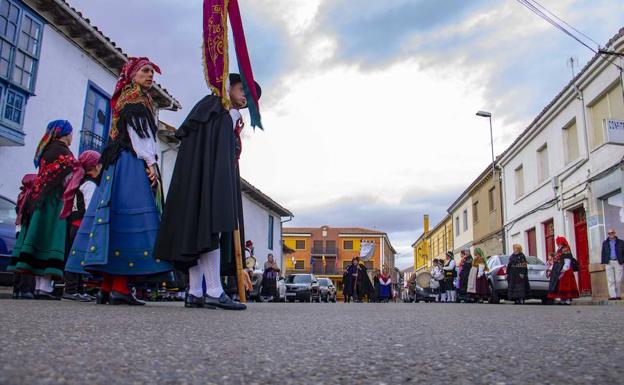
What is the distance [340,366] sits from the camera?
1.46m

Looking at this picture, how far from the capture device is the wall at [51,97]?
1046 cm

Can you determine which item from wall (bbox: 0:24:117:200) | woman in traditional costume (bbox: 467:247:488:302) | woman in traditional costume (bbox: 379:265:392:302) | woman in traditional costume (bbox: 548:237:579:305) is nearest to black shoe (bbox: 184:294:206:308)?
wall (bbox: 0:24:117:200)

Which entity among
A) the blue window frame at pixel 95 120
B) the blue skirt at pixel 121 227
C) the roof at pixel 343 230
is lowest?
the blue skirt at pixel 121 227

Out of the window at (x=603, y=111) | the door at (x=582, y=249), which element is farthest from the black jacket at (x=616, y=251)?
the door at (x=582, y=249)

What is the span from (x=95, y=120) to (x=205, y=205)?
10600mm

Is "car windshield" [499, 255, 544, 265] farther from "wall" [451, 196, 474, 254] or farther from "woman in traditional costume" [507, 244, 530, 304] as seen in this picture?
"wall" [451, 196, 474, 254]

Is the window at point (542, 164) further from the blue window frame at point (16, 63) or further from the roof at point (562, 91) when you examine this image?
the blue window frame at point (16, 63)

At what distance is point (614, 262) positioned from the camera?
41.7 ft

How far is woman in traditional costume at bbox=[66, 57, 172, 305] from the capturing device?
4281mm

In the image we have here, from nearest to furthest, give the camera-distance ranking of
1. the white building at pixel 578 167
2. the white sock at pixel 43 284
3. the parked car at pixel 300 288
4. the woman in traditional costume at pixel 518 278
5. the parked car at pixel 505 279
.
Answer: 1. the white sock at pixel 43 284
2. the woman in traditional costume at pixel 518 278
3. the parked car at pixel 505 279
4. the white building at pixel 578 167
5. the parked car at pixel 300 288

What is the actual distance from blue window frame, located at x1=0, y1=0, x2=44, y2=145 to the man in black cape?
22.4ft

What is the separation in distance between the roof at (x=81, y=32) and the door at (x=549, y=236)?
1515cm

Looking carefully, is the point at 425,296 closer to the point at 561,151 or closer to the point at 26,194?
the point at 561,151

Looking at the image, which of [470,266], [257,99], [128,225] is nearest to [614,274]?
[470,266]
